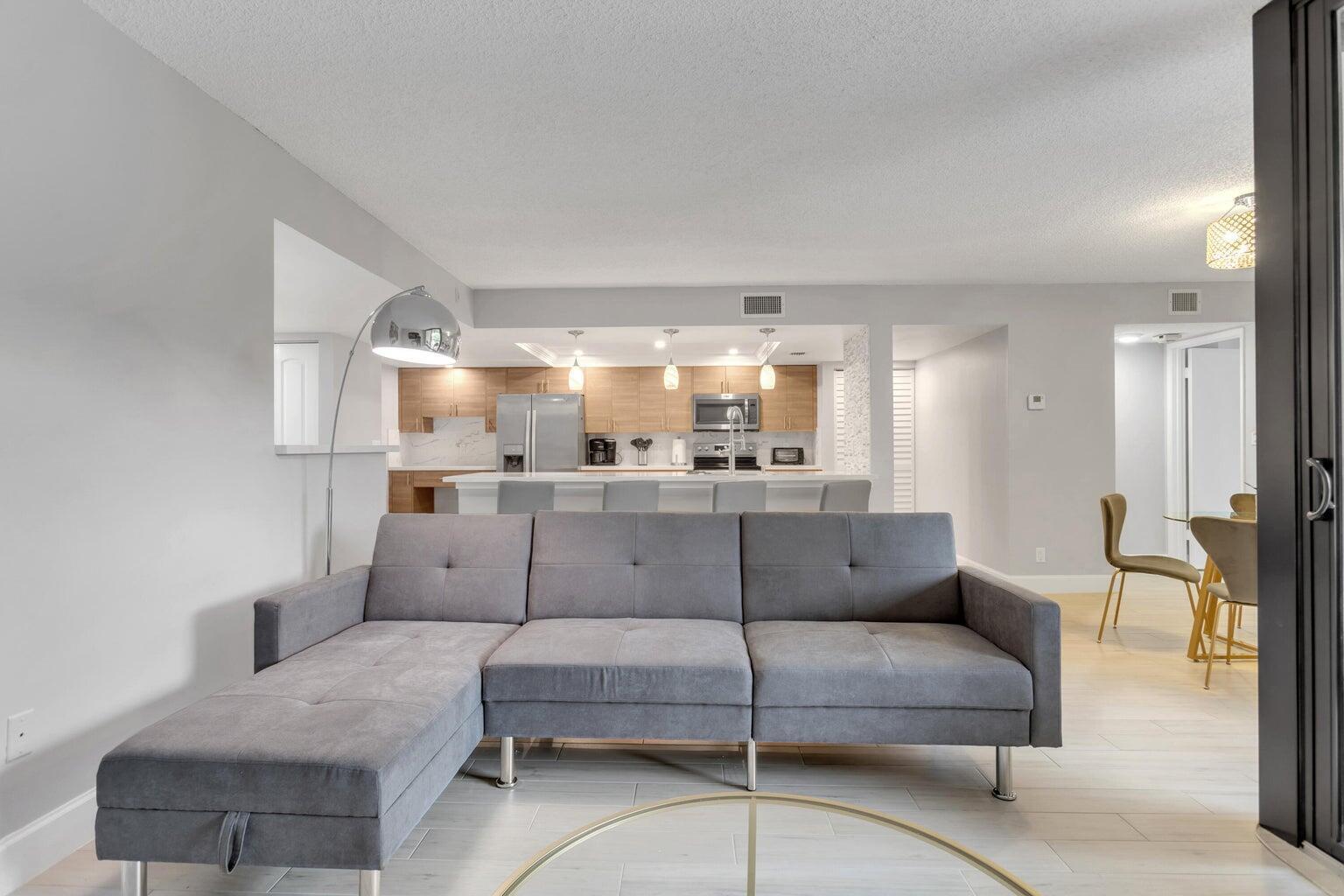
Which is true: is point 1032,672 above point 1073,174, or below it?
below

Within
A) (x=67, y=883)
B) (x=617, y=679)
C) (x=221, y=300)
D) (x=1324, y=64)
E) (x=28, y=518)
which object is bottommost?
(x=67, y=883)

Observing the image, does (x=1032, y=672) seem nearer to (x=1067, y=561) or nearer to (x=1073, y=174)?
(x=1073, y=174)

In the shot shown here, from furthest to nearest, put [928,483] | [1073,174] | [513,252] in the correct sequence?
[928,483]
[513,252]
[1073,174]

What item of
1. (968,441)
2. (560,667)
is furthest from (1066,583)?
(560,667)

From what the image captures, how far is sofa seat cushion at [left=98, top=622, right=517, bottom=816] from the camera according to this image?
152cm

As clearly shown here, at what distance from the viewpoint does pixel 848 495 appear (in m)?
4.67

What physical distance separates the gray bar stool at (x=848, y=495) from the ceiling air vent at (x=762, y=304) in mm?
1744

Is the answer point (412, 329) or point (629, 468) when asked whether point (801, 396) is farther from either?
point (412, 329)

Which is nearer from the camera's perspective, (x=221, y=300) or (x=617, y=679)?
(x=617, y=679)

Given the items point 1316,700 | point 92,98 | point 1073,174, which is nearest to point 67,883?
point 92,98

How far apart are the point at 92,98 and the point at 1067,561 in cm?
646

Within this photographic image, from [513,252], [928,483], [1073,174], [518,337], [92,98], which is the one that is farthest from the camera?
[928,483]

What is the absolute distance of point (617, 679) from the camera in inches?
85.7

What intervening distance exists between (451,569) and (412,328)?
972mm
